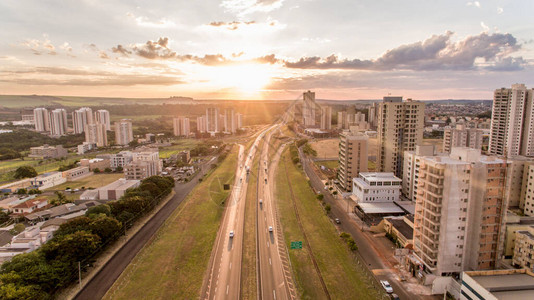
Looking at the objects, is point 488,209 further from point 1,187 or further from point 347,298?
point 1,187

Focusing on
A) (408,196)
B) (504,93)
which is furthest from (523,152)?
(408,196)

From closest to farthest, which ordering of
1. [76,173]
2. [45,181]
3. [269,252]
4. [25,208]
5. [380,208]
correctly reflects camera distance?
[269,252]
[380,208]
[25,208]
[45,181]
[76,173]

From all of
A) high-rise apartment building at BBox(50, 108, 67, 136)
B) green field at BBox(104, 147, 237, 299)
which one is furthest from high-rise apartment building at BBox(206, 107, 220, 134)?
green field at BBox(104, 147, 237, 299)

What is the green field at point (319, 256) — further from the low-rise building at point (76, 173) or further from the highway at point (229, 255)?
the low-rise building at point (76, 173)

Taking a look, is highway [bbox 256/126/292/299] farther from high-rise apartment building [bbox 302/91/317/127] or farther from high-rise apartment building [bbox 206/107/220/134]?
high-rise apartment building [bbox 302/91/317/127]

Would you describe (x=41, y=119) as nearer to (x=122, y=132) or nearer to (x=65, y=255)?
(x=122, y=132)

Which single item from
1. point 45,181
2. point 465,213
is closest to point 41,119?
point 45,181

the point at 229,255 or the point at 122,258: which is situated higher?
the point at 229,255
